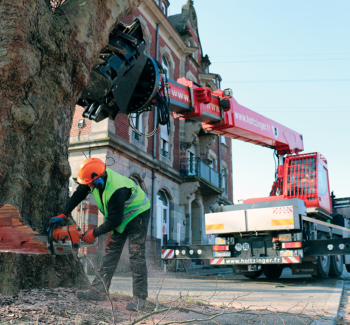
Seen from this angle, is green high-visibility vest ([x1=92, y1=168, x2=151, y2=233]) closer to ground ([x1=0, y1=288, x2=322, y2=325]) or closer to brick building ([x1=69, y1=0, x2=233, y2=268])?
ground ([x1=0, y1=288, x2=322, y2=325])

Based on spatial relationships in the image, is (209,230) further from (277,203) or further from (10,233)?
(10,233)

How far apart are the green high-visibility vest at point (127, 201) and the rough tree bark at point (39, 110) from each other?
0.47m

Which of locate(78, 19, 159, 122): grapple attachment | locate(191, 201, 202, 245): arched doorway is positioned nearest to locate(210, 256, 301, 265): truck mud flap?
locate(78, 19, 159, 122): grapple attachment

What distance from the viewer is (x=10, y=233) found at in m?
3.40

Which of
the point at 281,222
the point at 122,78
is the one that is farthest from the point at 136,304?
the point at 281,222

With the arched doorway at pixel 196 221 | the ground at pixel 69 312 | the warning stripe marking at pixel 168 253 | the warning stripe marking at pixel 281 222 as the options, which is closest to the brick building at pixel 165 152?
the arched doorway at pixel 196 221

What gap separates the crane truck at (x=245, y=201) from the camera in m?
5.66

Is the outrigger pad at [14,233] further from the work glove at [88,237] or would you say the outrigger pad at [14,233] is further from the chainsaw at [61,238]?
the work glove at [88,237]

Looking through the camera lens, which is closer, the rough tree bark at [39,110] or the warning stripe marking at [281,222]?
the rough tree bark at [39,110]

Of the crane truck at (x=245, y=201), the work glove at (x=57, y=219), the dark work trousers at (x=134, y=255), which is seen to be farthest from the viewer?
the crane truck at (x=245, y=201)

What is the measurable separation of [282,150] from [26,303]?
10023mm

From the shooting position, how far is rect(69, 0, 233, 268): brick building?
13617 mm

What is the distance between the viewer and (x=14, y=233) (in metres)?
3.41

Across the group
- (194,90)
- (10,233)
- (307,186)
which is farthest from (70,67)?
(307,186)
